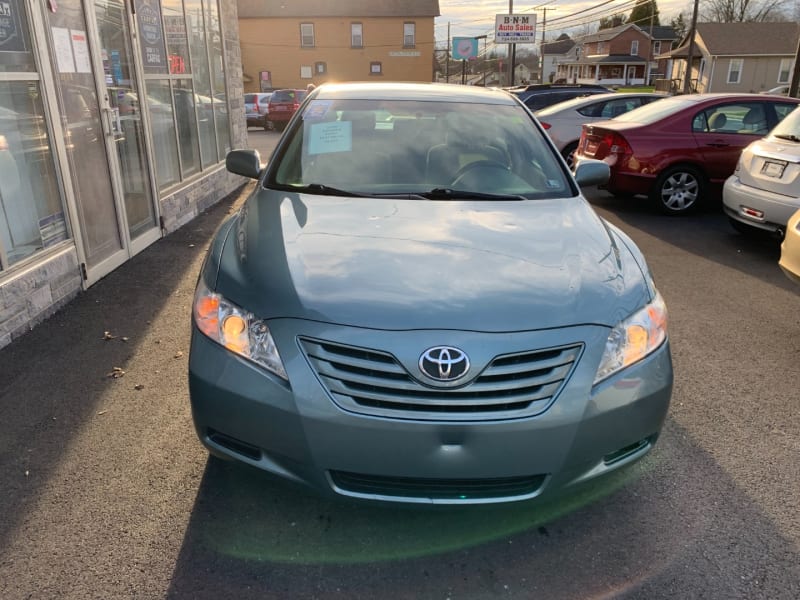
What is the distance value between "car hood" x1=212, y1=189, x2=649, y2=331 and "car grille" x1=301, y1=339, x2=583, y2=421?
120mm

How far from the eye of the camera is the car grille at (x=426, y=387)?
2.13m

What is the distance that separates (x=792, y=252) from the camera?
4.29 metres

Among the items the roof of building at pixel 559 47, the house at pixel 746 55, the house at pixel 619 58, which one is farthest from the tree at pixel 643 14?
the house at pixel 746 55

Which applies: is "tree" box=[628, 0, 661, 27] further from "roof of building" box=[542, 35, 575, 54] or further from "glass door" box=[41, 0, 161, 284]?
"glass door" box=[41, 0, 161, 284]

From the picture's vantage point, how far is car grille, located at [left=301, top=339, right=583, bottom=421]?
2.13 metres

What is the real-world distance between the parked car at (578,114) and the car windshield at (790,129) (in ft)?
16.2

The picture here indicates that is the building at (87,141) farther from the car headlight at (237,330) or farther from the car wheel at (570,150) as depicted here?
the car wheel at (570,150)

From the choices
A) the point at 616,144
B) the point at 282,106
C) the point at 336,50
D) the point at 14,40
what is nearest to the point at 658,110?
the point at 616,144

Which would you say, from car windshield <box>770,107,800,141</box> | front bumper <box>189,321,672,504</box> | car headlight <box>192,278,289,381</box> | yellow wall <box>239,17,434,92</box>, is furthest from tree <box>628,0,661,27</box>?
car headlight <box>192,278,289,381</box>

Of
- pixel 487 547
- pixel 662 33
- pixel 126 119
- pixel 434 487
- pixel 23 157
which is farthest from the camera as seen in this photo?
pixel 662 33

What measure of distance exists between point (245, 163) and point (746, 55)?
57635 millimetres

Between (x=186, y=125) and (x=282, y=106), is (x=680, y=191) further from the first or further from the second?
(x=282, y=106)

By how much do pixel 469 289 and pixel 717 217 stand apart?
745 cm

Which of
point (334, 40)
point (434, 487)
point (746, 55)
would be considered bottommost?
point (434, 487)
